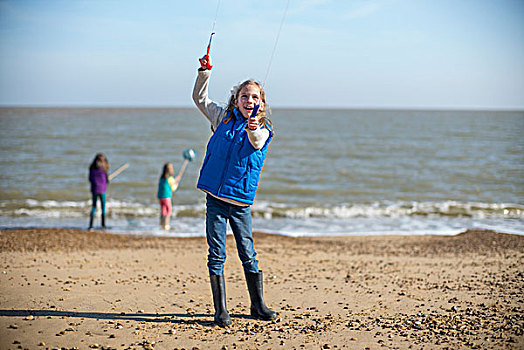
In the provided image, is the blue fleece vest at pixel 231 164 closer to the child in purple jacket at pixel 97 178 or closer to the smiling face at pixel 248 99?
the smiling face at pixel 248 99

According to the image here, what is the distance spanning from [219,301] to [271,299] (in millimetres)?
1008

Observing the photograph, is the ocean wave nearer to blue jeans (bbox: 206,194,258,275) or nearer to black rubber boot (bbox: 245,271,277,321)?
black rubber boot (bbox: 245,271,277,321)

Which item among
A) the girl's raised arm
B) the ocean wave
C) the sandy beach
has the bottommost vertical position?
the ocean wave

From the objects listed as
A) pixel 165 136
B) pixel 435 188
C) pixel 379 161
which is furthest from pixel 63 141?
pixel 435 188

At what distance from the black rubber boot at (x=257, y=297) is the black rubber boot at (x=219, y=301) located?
252 mm

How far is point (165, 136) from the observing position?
37656mm

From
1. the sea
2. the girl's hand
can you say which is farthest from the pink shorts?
the girl's hand

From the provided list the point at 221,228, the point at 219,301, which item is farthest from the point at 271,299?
the point at 221,228

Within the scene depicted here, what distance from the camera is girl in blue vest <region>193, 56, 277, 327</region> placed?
382 cm

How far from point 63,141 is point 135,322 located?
29.7 metres

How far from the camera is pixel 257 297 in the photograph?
4160 millimetres

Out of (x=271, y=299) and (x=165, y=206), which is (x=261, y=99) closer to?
(x=271, y=299)

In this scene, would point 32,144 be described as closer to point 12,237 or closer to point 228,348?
point 12,237

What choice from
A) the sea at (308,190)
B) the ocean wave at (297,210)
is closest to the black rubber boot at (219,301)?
the sea at (308,190)
